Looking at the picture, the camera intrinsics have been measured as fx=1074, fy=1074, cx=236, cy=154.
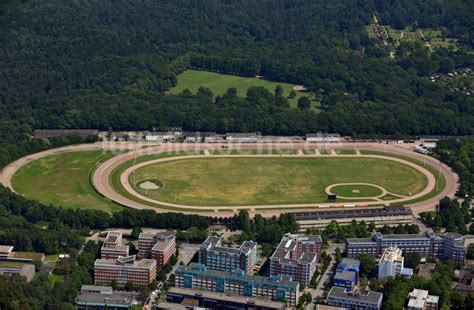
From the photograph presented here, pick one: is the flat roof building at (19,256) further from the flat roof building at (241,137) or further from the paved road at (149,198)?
the flat roof building at (241,137)

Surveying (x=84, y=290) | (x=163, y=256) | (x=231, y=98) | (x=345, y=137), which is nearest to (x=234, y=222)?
(x=163, y=256)

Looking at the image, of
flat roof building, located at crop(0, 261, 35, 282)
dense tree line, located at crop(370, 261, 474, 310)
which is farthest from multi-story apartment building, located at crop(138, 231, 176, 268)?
dense tree line, located at crop(370, 261, 474, 310)

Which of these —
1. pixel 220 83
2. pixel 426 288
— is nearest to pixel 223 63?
pixel 220 83

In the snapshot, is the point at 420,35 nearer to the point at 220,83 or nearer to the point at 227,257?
the point at 220,83

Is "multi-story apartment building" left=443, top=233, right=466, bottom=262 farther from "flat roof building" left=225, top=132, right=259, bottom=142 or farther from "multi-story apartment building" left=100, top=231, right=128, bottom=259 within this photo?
"flat roof building" left=225, top=132, right=259, bottom=142

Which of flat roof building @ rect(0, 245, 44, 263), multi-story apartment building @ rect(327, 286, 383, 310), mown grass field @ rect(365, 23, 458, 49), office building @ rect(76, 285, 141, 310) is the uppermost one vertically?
mown grass field @ rect(365, 23, 458, 49)

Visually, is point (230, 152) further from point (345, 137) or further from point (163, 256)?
point (163, 256)
